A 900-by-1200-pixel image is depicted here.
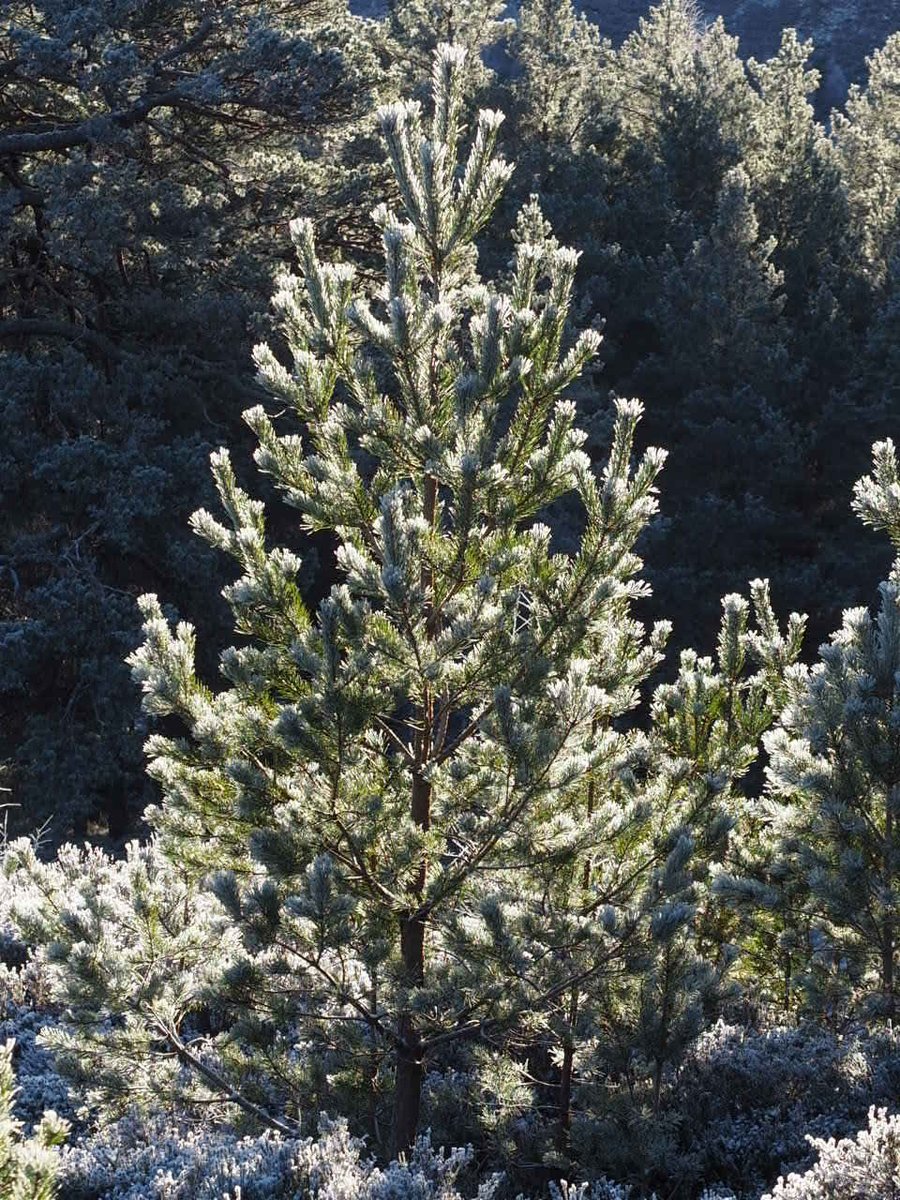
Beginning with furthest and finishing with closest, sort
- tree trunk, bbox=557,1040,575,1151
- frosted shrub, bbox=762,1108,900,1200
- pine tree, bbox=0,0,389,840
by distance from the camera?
1. pine tree, bbox=0,0,389,840
2. tree trunk, bbox=557,1040,575,1151
3. frosted shrub, bbox=762,1108,900,1200

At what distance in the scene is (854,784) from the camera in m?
4.46

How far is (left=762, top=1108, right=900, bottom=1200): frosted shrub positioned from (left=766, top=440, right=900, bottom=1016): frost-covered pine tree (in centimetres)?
133

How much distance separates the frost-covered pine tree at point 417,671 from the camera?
13.1 feet

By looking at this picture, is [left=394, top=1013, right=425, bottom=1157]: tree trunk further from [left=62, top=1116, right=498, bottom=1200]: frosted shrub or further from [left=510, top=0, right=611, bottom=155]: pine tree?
[left=510, top=0, right=611, bottom=155]: pine tree

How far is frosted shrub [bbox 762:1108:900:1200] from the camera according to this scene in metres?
3.10

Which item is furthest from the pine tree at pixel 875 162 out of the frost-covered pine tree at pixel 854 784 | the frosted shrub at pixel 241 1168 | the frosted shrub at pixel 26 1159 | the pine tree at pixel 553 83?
the frosted shrub at pixel 26 1159

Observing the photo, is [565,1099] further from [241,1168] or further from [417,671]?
[417,671]

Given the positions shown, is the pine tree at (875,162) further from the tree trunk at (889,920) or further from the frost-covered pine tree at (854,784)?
the tree trunk at (889,920)

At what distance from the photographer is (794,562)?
19.4 meters

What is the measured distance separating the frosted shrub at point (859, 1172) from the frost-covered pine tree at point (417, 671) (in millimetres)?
1096

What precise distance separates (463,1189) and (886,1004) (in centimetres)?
186

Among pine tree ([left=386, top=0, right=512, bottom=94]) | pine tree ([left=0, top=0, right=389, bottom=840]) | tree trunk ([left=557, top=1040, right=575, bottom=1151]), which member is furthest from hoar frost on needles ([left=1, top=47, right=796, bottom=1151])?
pine tree ([left=386, top=0, right=512, bottom=94])

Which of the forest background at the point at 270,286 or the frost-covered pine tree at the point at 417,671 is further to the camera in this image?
the forest background at the point at 270,286

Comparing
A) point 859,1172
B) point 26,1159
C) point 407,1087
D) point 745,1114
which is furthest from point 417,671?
point 745,1114
